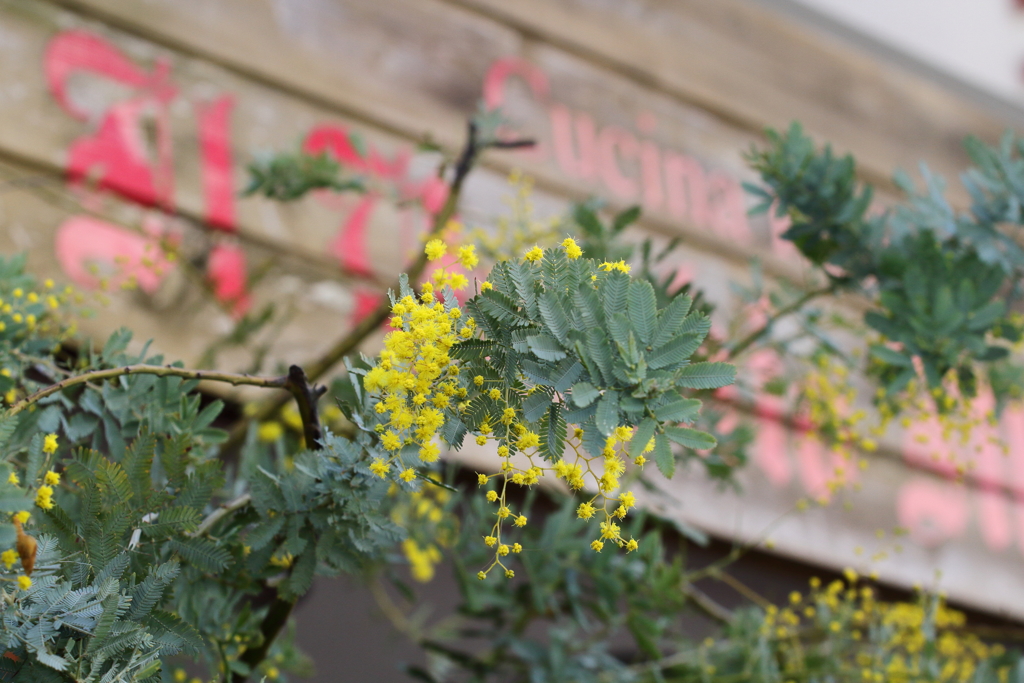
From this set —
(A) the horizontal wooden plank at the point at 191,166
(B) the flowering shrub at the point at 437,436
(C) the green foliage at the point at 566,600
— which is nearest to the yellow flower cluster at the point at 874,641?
(B) the flowering shrub at the point at 437,436

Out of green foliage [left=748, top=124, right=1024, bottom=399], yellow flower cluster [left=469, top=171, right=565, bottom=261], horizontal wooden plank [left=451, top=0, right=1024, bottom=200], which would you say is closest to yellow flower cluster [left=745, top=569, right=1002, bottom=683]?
green foliage [left=748, top=124, right=1024, bottom=399]

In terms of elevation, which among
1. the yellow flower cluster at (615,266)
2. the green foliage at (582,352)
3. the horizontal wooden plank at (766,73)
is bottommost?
the green foliage at (582,352)

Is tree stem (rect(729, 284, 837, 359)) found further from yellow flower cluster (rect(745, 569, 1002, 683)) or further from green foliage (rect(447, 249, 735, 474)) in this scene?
green foliage (rect(447, 249, 735, 474))

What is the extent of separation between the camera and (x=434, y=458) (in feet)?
1.40

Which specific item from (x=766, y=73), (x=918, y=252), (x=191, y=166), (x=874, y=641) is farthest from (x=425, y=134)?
(x=766, y=73)

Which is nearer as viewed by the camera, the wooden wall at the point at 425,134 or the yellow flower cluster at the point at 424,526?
the yellow flower cluster at the point at 424,526

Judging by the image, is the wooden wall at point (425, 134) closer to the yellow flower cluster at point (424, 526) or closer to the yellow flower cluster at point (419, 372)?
the yellow flower cluster at point (424, 526)

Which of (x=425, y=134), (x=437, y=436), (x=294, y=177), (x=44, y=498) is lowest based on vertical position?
(x=44, y=498)

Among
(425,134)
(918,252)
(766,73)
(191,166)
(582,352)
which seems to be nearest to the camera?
(582,352)

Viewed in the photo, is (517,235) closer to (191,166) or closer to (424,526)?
(424,526)

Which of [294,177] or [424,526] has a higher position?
[294,177]

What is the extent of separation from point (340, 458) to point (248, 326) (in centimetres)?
60

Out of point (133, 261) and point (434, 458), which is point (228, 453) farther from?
point (434, 458)

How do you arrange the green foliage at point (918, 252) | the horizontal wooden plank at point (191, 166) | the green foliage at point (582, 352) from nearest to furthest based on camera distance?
the green foliage at point (582, 352) < the green foliage at point (918, 252) < the horizontal wooden plank at point (191, 166)
